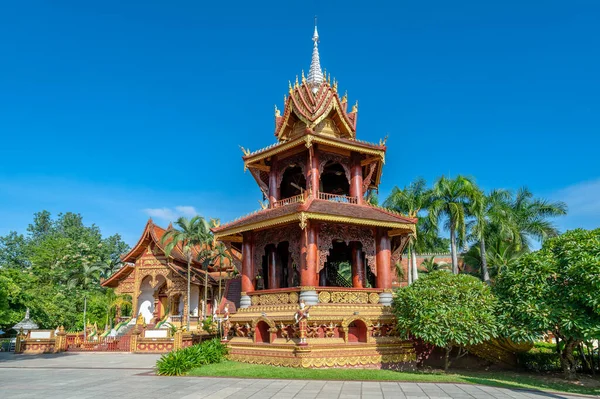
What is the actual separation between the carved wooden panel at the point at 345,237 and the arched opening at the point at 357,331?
2.31 m

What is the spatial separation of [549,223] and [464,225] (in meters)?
6.78

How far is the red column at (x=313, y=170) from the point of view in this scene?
61.7ft

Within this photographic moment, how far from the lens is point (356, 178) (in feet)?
65.7

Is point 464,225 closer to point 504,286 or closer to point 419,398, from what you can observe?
point 504,286

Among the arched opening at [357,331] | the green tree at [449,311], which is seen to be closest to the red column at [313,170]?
the arched opening at [357,331]

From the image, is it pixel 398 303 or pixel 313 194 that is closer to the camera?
pixel 398 303

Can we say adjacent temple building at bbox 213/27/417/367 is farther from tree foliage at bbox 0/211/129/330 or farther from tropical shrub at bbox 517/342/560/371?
tree foliage at bbox 0/211/129/330

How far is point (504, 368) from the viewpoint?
16891 mm

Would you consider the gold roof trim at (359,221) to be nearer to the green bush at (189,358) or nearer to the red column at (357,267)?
the red column at (357,267)

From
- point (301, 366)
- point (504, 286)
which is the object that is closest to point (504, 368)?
point (504, 286)

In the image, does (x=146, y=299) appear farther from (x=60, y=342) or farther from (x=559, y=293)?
(x=559, y=293)

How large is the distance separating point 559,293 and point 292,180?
529 inches

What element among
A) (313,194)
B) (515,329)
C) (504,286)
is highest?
(313,194)

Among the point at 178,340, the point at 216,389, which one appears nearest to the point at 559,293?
the point at 216,389
